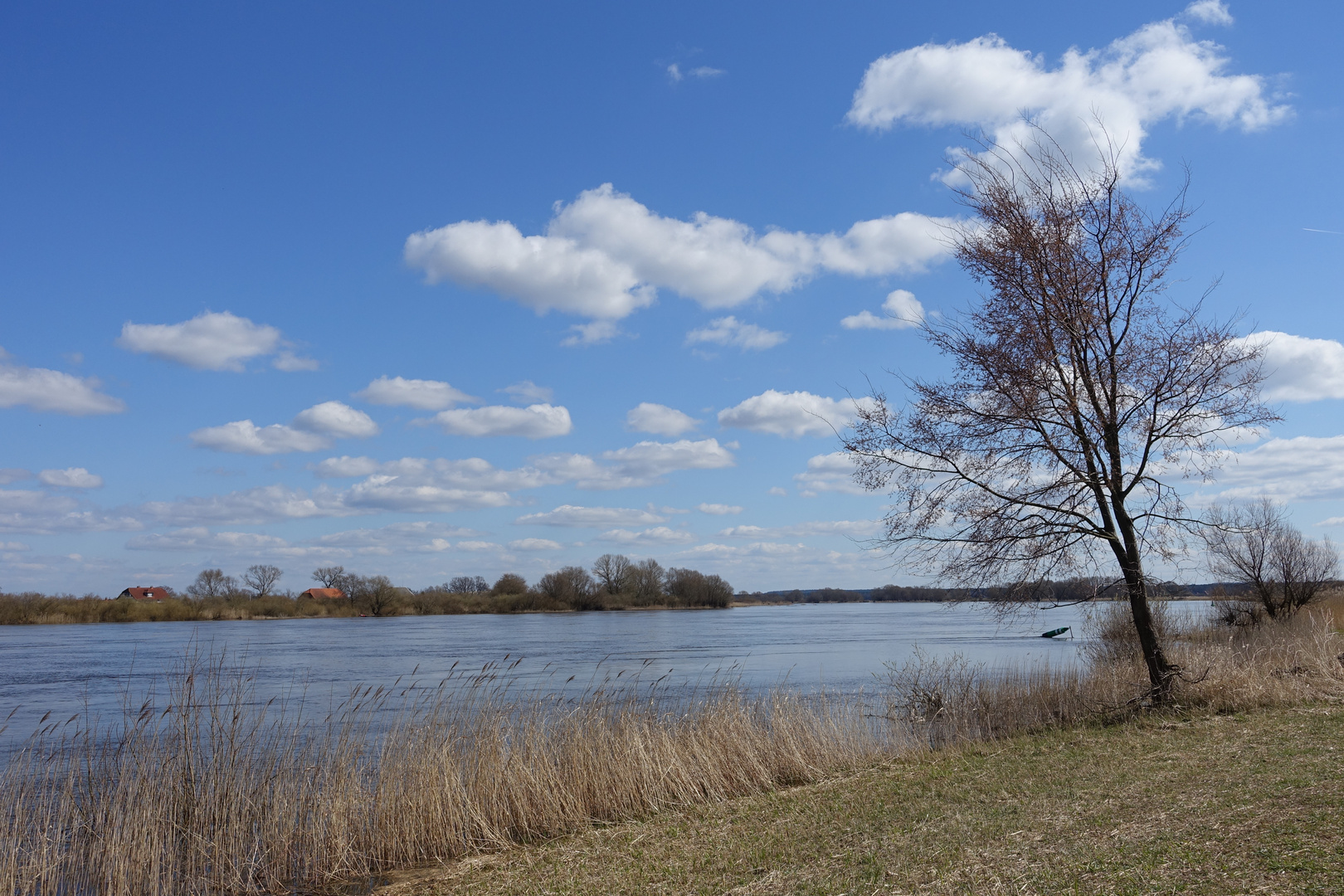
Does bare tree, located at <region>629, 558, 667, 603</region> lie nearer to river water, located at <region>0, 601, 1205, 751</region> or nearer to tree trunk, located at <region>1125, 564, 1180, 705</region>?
river water, located at <region>0, 601, 1205, 751</region>

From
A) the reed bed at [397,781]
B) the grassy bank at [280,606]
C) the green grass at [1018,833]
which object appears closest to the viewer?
the green grass at [1018,833]

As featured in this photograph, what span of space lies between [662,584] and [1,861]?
105 m

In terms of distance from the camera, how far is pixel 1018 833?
7.08 meters

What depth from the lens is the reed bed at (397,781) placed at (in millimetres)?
8211

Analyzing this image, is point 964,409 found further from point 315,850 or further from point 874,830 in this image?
point 315,850

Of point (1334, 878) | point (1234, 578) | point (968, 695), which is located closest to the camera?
point (1334, 878)

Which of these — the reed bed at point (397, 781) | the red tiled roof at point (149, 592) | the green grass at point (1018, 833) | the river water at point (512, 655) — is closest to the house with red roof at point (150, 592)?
the red tiled roof at point (149, 592)

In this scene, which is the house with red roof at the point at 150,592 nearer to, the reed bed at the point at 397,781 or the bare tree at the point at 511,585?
the bare tree at the point at 511,585

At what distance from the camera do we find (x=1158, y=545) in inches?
496

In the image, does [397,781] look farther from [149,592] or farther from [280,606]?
[149,592]

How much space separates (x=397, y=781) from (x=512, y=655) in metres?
28.3

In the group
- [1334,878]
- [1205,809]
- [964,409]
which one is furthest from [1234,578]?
[1334,878]

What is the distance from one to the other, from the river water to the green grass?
3.46 m

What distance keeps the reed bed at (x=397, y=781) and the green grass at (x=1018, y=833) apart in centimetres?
64
